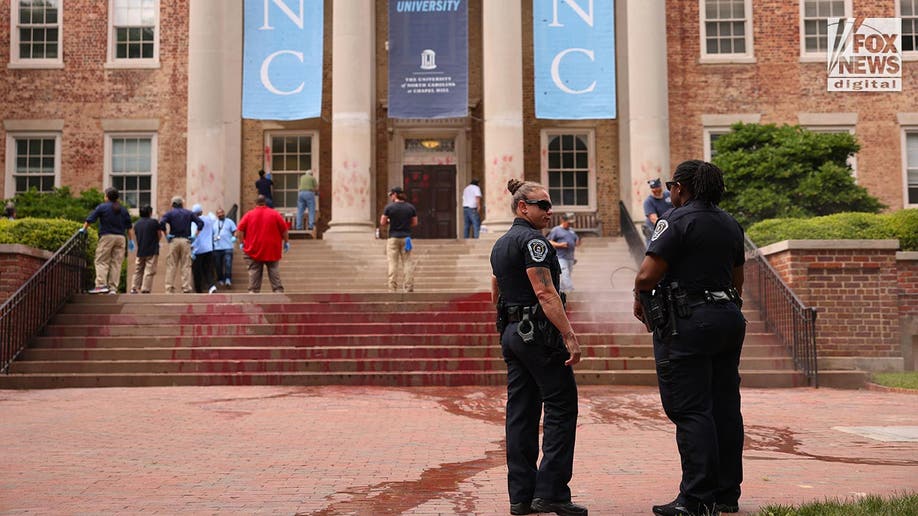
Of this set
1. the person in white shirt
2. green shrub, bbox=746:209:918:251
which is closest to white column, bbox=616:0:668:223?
the person in white shirt

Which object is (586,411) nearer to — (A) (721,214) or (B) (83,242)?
(A) (721,214)

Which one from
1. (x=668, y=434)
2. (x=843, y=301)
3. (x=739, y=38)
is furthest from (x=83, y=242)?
(x=739, y=38)

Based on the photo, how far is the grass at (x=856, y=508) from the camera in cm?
472

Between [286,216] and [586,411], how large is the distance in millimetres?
16036

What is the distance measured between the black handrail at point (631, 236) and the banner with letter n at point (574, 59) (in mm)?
2578

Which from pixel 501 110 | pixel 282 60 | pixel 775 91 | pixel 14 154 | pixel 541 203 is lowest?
pixel 541 203

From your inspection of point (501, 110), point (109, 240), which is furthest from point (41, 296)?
point (501, 110)

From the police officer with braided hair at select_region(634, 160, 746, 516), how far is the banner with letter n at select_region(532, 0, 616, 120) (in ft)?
54.0

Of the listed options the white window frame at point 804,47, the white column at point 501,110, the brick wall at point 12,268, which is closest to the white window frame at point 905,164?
the white window frame at point 804,47

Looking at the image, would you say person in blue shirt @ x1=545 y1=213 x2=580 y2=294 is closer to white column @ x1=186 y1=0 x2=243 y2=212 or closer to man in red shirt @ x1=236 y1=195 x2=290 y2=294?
man in red shirt @ x1=236 y1=195 x2=290 y2=294

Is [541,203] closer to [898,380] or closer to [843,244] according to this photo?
[898,380]

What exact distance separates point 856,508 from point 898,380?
930 cm

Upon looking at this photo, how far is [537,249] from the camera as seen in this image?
17.2ft

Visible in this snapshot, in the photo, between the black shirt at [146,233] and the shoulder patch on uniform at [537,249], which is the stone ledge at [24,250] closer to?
the black shirt at [146,233]
